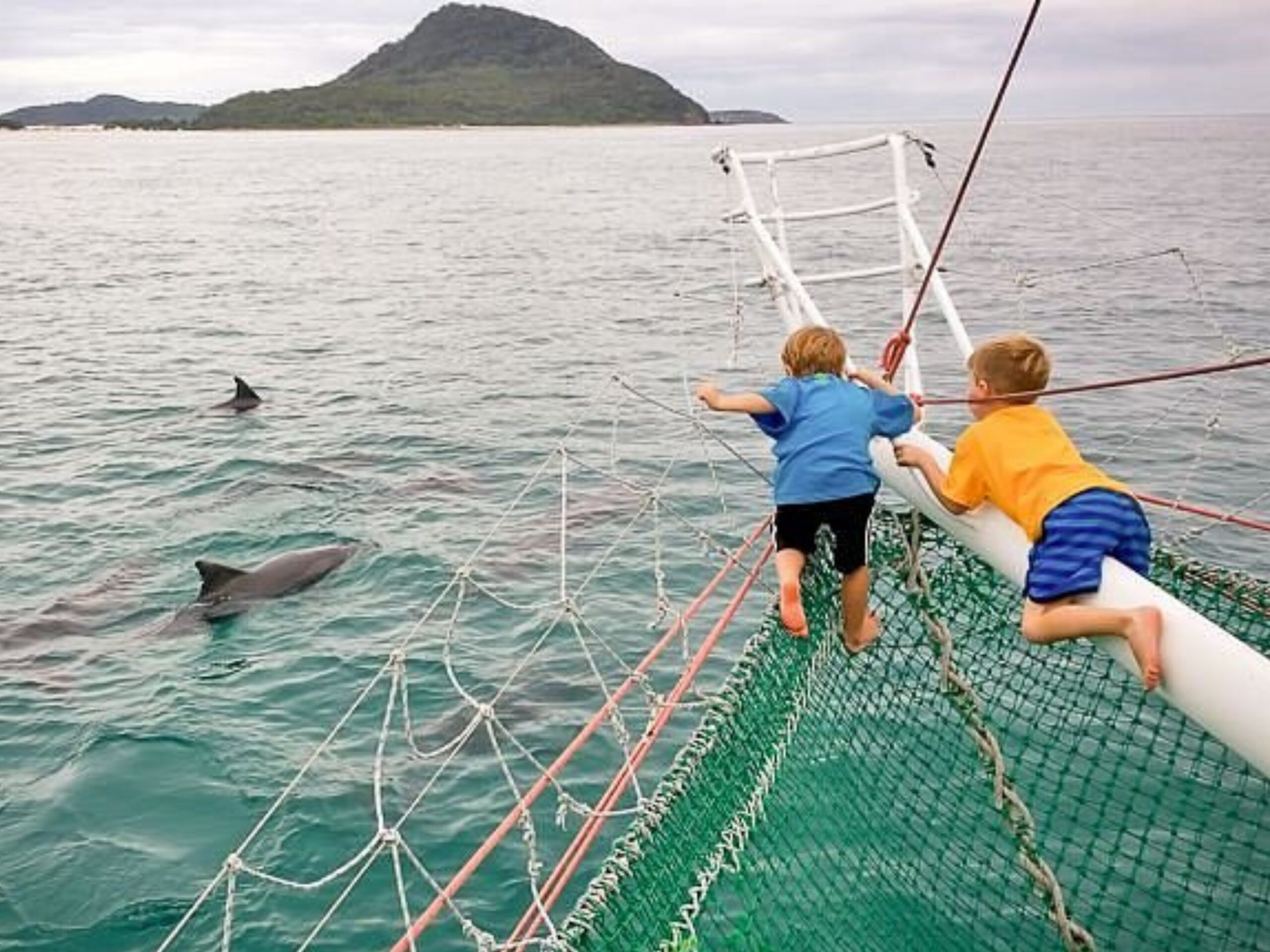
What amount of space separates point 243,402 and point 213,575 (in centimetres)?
1047

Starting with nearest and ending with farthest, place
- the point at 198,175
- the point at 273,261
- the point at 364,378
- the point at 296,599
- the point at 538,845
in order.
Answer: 1. the point at 538,845
2. the point at 296,599
3. the point at 364,378
4. the point at 273,261
5. the point at 198,175

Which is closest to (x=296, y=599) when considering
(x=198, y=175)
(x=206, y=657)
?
(x=206, y=657)

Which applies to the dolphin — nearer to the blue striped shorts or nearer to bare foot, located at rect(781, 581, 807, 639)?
bare foot, located at rect(781, 581, 807, 639)

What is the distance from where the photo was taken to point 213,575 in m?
12.8

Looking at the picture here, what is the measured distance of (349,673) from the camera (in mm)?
11352

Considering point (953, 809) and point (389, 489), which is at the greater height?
point (953, 809)

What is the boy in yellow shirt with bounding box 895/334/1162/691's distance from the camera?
471cm

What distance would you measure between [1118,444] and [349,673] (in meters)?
11.2

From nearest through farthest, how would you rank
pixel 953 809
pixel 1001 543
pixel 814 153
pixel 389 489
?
pixel 1001 543 → pixel 953 809 → pixel 814 153 → pixel 389 489

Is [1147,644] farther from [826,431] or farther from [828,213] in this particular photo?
[828,213]

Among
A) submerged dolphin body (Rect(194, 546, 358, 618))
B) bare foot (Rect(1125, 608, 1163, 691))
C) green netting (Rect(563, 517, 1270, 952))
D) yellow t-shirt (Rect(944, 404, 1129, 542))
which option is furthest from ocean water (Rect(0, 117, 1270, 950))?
bare foot (Rect(1125, 608, 1163, 691))

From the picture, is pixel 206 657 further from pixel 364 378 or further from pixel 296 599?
pixel 364 378

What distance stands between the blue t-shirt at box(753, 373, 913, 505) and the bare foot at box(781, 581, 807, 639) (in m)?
0.49


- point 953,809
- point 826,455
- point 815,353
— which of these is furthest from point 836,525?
point 953,809
